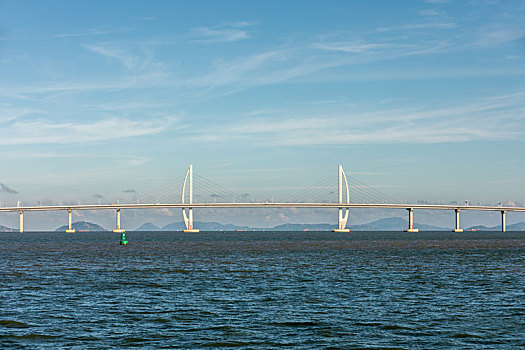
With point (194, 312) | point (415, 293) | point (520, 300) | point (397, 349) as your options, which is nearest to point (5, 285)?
point (194, 312)

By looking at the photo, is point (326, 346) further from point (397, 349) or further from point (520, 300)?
point (520, 300)

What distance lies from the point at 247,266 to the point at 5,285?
79.1 ft

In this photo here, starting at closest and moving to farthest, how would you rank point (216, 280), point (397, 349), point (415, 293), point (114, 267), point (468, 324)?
point (397, 349) → point (468, 324) → point (415, 293) → point (216, 280) → point (114, 267)

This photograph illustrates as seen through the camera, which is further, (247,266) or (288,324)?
(247,266)

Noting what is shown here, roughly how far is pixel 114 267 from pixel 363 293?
29586 millimetres

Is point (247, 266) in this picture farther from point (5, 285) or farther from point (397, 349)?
point (397, 349)

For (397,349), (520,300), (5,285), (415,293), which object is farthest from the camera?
(5,285)

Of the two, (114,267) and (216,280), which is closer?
(216,280)

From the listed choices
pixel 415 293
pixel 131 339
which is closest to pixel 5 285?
pixel 131 339

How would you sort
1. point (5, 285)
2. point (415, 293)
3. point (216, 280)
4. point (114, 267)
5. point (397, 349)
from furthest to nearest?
point (114, 267)
point (216, 280)
point (5, 285)
point (415, 293)
point (397, 349)

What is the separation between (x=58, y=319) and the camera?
28.8 m

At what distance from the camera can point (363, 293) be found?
38.0 meters

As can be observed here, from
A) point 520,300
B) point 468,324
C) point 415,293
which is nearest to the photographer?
point 468,324

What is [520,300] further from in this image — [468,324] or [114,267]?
[114,267]
